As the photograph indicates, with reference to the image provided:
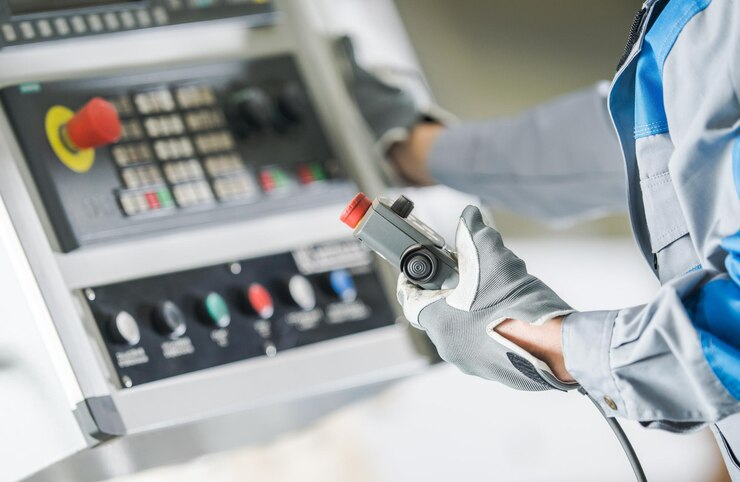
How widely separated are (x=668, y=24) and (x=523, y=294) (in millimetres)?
286

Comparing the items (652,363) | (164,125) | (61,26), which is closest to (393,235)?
(652,363)

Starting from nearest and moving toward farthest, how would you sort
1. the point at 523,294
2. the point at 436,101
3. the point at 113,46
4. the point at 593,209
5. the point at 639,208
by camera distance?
1. the point at 523,294
2. the point at 639,208
3. the point at 113,46
4. the point at 593,209
5. the point at 436,101

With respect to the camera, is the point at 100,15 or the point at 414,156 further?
the point at 414,156

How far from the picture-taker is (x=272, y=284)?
105 cm

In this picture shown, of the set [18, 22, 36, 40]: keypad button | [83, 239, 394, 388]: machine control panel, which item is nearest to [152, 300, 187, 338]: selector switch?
[83, 239, 394, 388]: machine control panel

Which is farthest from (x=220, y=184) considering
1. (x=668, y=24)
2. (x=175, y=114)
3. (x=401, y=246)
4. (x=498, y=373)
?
(x=668, y=24)

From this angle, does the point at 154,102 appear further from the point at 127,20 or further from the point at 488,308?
the point at 488,308

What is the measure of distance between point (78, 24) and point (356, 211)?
421mm

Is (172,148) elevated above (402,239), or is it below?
above

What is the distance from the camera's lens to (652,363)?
0.74 metres

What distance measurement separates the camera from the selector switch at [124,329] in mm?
905

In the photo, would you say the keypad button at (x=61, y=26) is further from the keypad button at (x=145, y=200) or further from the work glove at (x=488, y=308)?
the work glove at (x=488, y=308)

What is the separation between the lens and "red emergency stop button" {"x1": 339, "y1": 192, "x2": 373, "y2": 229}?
827 millimetres

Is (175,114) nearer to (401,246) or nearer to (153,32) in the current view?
(153,32)
